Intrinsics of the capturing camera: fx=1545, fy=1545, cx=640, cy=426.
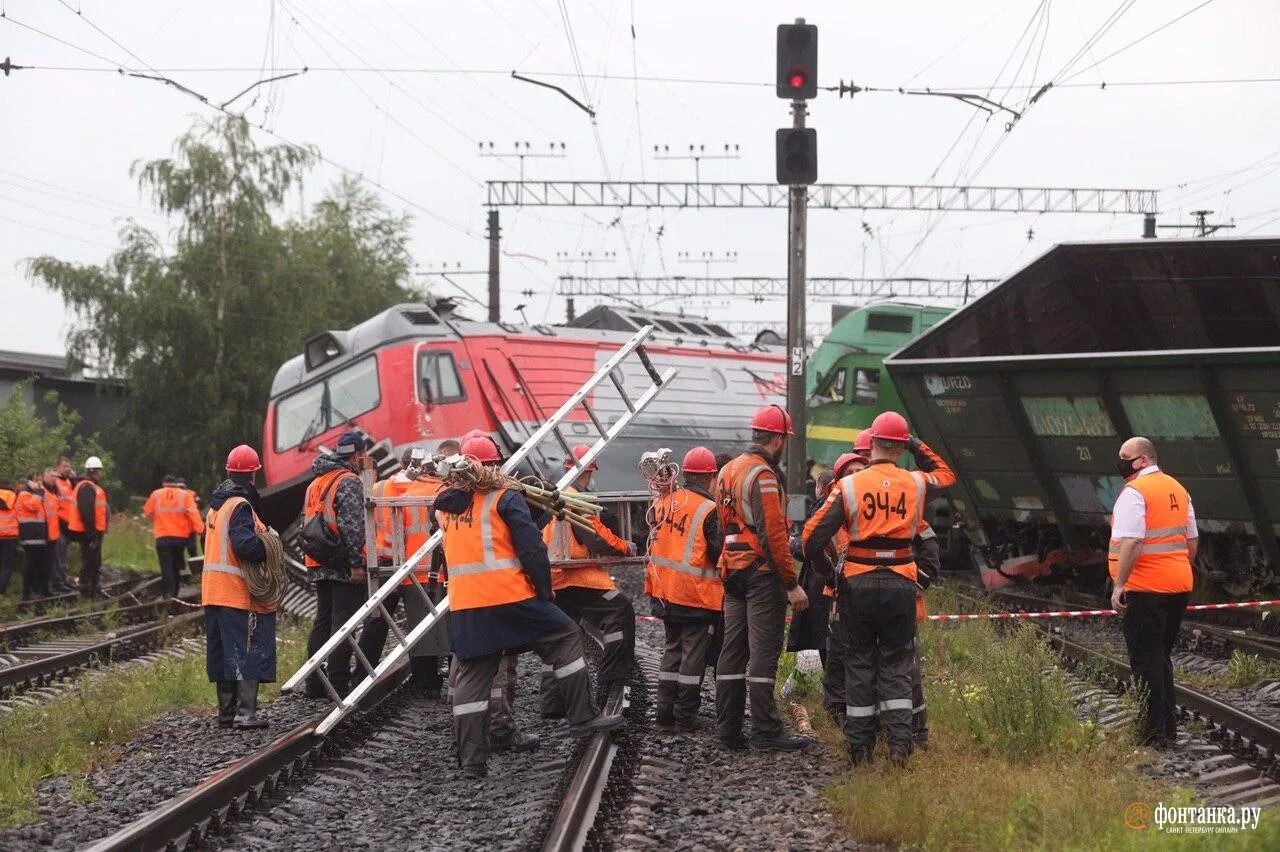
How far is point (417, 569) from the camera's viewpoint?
406 inches

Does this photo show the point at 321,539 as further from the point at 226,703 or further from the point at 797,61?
the point at 797,61

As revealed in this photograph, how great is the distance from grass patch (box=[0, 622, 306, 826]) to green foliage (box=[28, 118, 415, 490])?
92.2 feet

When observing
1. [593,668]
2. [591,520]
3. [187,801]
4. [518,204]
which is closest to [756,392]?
[518,204]

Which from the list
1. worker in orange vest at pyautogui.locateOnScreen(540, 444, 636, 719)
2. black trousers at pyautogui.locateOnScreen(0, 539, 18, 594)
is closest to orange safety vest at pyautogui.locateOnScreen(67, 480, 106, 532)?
black trousers at pyautogui.locateOnScreen(0, 539, 18, 594)

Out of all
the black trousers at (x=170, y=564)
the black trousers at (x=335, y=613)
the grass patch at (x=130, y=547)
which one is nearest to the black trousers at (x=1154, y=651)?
the black trousers at (x=335, y=613)

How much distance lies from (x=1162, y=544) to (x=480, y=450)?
382 centimetres

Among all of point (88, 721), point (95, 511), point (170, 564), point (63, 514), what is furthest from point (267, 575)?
point (63, 514)

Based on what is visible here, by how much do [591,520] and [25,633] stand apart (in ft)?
31.4

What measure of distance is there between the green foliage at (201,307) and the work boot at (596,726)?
33.4 meters

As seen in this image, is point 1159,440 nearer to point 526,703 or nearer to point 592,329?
point 526,703

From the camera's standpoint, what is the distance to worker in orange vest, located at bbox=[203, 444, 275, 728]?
10008 millimetres

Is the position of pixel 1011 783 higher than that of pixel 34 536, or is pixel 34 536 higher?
pixel 34 536

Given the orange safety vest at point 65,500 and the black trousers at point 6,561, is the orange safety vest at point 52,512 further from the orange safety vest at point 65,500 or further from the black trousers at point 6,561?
the black trousers at point 6,561

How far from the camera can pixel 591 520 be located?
9.66 m
